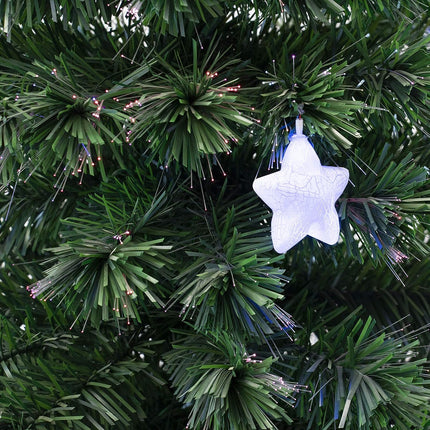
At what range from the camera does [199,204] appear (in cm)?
50

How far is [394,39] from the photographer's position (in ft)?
1.46

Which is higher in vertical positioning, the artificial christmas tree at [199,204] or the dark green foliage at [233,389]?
the artificial christmas tree at [199,204]

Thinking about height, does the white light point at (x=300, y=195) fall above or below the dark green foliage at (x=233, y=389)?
above

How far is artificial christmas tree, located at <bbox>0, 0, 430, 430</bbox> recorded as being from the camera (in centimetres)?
42

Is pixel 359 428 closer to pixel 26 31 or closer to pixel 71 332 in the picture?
pixel 71 332

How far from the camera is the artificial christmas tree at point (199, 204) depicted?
0.42 m

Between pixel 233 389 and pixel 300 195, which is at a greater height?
pixel 300 195

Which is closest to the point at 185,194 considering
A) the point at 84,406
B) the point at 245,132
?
the point at 245,132

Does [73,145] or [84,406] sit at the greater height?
[73,145]

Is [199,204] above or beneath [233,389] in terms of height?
above

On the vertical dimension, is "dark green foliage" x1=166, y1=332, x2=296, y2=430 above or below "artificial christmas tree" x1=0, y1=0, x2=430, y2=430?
below

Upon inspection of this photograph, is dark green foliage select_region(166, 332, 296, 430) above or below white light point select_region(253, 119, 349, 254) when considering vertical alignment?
below

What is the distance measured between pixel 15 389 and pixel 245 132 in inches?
10.3

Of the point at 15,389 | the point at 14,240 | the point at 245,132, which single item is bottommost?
the point at 15,389
